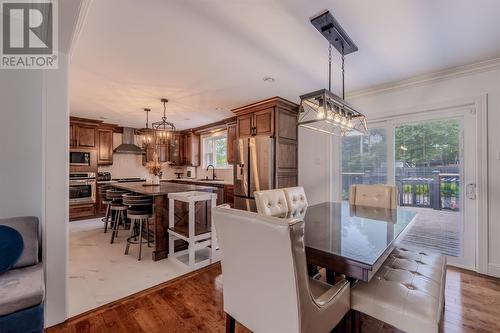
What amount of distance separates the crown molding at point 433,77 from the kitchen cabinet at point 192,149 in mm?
4650

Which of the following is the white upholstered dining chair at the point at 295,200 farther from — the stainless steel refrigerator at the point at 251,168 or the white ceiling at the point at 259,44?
the white ceiling at the point at 259,44

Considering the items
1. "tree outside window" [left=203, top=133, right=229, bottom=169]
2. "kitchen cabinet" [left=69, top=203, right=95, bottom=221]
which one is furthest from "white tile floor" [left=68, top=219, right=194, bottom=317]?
"tree outside window" [left=203, top=133, right=229, bottom=169]

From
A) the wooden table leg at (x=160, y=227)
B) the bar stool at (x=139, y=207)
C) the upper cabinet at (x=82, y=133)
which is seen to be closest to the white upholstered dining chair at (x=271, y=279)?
the wooden table leg at (x=160, y=227)

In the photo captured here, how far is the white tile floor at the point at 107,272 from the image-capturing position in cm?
212

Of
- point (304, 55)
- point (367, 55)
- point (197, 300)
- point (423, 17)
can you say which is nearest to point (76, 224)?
point (197, 300)

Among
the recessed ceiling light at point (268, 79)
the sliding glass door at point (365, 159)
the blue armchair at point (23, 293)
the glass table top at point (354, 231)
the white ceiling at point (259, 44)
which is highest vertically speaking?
the white ceiling at point (259, 44)

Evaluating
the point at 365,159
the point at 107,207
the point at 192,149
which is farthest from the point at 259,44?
the point at 192,149

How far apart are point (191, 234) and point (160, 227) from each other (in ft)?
1.91

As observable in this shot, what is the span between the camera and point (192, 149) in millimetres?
6797

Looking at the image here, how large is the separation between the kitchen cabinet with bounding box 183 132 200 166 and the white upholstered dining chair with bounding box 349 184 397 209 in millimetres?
4964

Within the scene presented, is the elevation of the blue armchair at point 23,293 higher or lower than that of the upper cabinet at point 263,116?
lower

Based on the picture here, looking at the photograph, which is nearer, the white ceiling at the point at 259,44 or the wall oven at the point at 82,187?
the white ceiling at the point at 259,44

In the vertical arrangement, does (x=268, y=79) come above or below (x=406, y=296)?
above

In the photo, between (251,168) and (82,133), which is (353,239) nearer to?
(251,168)
